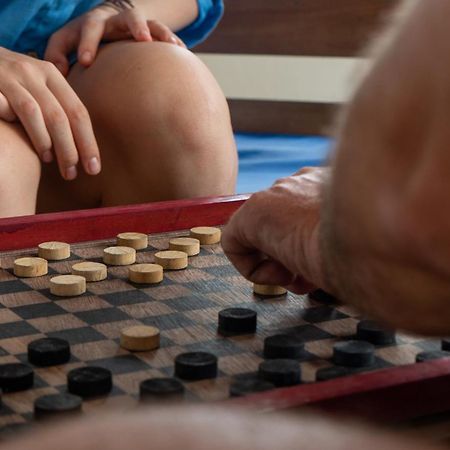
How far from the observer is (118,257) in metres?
1.27

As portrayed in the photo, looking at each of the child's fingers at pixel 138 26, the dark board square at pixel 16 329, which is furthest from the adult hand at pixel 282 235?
the child's fingers at pixel 138 26

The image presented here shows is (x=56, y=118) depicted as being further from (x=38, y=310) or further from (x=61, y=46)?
(x=38, y=310)

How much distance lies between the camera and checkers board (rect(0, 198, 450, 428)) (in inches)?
32.4

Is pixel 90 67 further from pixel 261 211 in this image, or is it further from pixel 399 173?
pixel 399 173

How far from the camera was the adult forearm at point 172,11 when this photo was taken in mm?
2055

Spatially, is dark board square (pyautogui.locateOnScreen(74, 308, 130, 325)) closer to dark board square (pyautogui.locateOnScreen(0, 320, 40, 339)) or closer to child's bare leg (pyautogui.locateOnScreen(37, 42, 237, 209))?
dark board square (pyautogui.locateOnScreen(0, 320, 40, 339))

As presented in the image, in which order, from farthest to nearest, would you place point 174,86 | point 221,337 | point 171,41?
point 171,41 → point 174,86 → point 221,337

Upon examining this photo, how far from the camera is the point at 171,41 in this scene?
1.91 m

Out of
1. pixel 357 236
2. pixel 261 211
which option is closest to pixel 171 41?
pixel 261 211

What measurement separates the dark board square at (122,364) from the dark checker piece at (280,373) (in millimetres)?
120

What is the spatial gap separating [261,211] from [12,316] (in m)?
0.30

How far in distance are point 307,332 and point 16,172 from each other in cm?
71

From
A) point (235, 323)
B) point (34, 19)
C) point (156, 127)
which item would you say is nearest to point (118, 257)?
point (235, 323)

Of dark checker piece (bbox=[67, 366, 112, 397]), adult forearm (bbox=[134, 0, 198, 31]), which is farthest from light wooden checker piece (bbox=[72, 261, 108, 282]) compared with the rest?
adult forearm (bbox=[134, 0, 198, 31])
